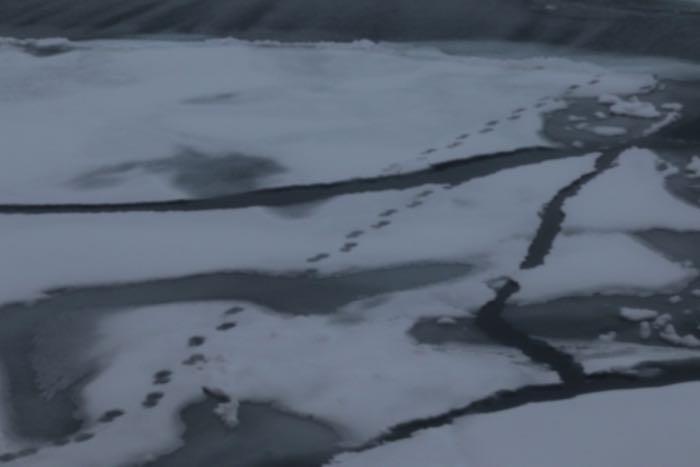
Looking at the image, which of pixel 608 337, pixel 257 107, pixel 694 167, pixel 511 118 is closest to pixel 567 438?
pixel 608 337

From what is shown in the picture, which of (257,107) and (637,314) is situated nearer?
(637,314)

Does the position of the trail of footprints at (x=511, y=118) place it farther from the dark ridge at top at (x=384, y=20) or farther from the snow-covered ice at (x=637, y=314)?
the snow-covered ice at (x=637, y=314)

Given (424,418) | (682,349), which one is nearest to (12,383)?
(424,418)

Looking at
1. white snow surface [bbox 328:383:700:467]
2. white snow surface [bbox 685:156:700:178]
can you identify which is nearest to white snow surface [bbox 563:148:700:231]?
white snow surface [bbox 685:156:700:178]

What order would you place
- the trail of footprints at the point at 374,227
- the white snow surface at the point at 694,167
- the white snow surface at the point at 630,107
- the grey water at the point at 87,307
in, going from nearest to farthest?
the grey water at the point at 87,307 → the trail of footprints at the point at 374,227 → the white snow surface at the point at 694,167 → the white snow surface at the point at 630,107

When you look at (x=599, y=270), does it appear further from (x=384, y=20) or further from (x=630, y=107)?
(x=384, y=20)

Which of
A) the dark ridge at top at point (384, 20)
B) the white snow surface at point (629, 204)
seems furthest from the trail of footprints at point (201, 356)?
the dark ridge at top at point (384, 20)
